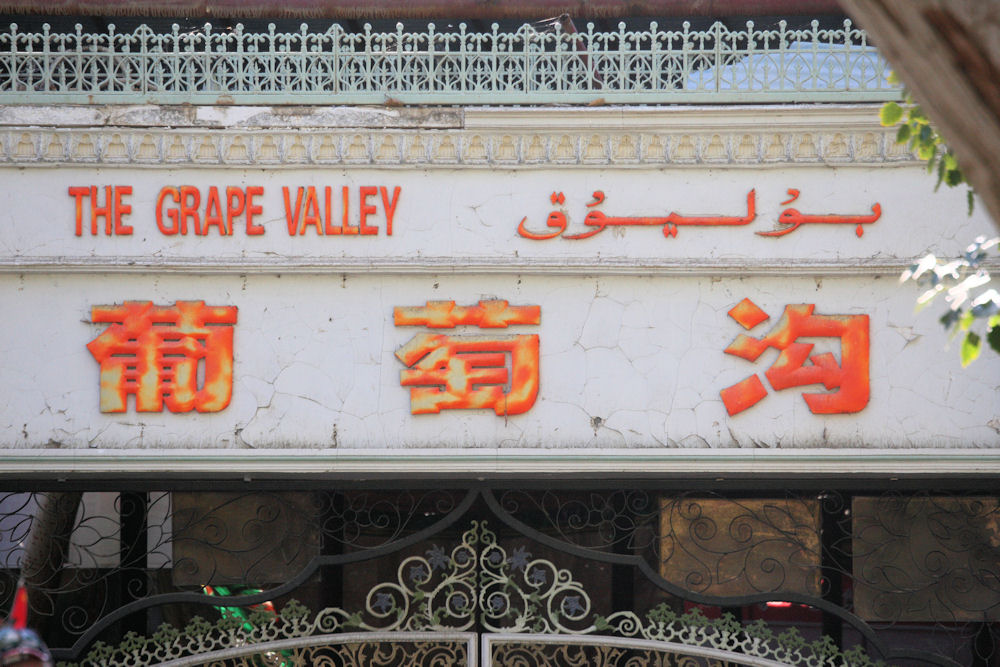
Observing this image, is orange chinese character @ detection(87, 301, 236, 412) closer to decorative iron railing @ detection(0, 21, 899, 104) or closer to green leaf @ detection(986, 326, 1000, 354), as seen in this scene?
decorative iron railing @ detection(0, 21, 899, 104)

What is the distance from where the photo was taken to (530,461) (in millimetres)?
4871

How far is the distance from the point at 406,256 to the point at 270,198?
2.14 feet

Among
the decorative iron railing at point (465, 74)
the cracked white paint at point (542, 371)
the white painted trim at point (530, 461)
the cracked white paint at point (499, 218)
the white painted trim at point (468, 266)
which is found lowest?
the white painted trim at point (530, 461)

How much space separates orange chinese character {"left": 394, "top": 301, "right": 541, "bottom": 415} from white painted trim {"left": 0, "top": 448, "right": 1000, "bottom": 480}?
0.22 m

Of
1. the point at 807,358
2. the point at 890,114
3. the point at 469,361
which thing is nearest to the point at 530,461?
the point at 469,361

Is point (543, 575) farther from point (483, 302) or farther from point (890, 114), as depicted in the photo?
point (890, 114)

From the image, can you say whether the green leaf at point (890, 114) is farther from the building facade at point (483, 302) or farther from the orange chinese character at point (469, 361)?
the orange chinese character at point (469, 361)

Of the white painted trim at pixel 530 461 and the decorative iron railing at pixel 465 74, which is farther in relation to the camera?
the decorative iron railing at pixel 465 74

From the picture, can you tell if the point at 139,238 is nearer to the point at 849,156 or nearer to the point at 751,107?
the point at 751,107

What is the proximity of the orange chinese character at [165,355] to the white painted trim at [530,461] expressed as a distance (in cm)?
22

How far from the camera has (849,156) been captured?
5.01 meters

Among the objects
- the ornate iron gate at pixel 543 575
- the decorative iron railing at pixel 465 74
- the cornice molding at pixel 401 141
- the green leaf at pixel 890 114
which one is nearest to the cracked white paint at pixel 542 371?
the ornate iron gate at pixel 543 575

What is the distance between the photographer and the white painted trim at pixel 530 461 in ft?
16.0

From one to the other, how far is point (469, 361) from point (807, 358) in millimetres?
1439
